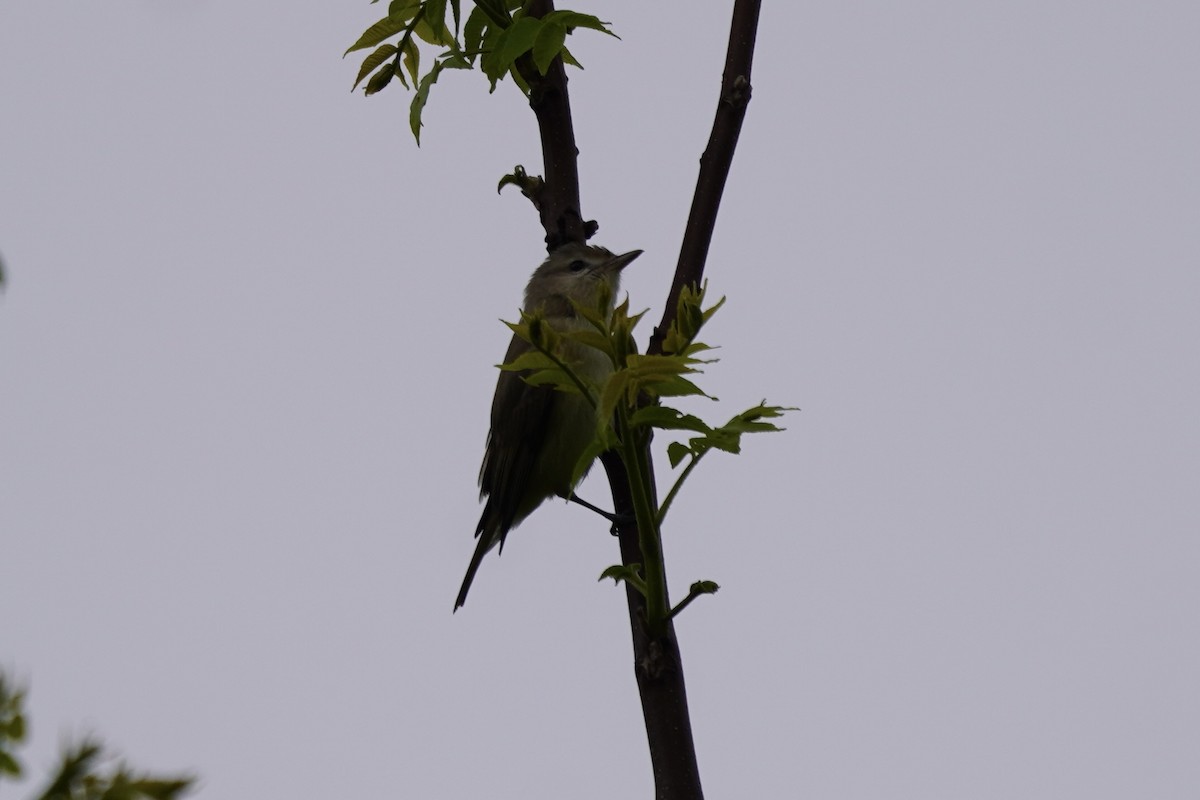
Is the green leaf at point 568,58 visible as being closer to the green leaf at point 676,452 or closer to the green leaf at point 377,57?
the green leaf at point 377,57

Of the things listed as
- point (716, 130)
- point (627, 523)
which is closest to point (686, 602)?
point (627, 523)

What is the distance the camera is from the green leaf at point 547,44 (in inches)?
128

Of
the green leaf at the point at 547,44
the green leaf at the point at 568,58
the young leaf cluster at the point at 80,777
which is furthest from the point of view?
the green leaf at the point at 568,58

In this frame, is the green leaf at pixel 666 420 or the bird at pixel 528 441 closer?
the green leaf at pixel 666 420

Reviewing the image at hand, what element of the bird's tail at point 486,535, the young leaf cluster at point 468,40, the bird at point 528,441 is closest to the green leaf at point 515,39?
the young leaf cluster at point 468,40

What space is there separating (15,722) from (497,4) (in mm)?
2498

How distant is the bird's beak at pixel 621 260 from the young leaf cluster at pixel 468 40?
2.76 m

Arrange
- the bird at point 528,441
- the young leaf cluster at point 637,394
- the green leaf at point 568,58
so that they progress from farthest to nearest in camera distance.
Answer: the bird at point 528,441 → the green leaf at point 568,58 → the young leaf cluster at point 637,394

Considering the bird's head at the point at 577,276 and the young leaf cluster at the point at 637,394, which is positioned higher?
the bird's head at the point at 577,276

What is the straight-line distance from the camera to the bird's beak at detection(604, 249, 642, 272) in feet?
22.2

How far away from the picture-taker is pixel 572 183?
3.51 m

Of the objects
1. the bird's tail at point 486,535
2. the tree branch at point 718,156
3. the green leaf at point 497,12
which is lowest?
the tree branch at point 718,156

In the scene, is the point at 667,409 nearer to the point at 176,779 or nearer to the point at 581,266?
the point at 176,779

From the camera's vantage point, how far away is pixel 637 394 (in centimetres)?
246
